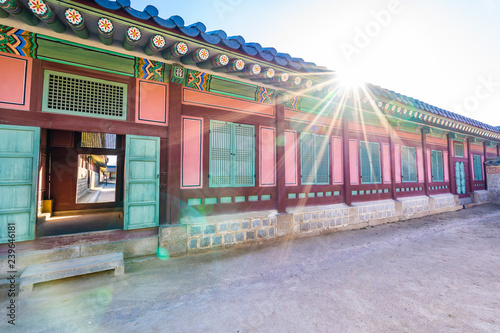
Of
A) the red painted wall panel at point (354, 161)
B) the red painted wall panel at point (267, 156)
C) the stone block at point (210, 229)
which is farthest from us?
the red painted wall panel at point (354, 161)

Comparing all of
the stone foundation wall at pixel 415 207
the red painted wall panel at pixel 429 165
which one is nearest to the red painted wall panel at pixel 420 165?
the red painted wall panel at pixel 429 165

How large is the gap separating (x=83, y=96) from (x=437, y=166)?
12797 millimetres

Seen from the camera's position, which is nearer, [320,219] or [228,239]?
[228,239]

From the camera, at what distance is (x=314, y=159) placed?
6.14m

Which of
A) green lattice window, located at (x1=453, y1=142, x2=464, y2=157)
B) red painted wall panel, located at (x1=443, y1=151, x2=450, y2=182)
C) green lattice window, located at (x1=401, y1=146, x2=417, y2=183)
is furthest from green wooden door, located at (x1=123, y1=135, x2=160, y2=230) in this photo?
green lattice window, located at (x1=453, y1=142, x2=464, y2=157)

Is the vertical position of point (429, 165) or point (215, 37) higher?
point (215, 37)

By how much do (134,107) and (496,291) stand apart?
623cm

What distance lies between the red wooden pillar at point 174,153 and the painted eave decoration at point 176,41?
2.18 ft

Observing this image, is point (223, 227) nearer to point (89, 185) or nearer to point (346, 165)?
point (346, 165)

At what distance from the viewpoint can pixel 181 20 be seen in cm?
326

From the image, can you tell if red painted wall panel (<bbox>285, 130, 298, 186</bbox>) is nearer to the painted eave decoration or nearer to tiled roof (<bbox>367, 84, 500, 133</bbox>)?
the painted eave decoration

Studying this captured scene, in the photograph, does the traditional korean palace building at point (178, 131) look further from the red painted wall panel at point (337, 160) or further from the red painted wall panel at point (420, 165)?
the red painted wall panel at point (420, 165)

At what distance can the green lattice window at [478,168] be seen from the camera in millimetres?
11769

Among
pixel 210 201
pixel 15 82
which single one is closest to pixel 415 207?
pixel 210 201
